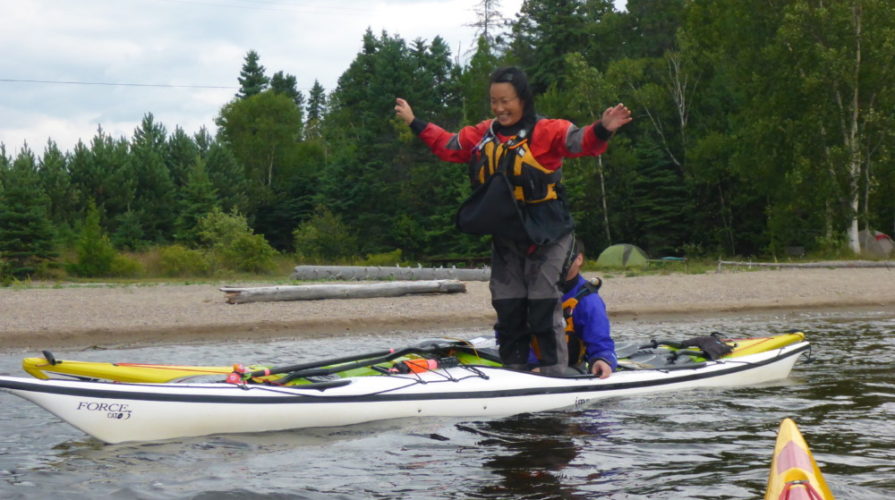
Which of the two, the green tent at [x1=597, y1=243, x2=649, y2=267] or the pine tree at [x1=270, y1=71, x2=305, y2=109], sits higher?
the pine tree at [x1=270, y1=71, x2=305, y2=109]

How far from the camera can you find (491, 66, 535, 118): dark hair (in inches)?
236

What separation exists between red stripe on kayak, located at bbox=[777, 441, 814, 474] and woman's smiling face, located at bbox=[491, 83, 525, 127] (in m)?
3.26

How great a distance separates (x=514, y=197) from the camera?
19.2 ft

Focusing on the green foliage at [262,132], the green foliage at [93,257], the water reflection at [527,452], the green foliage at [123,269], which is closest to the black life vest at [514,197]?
the water reflection at [527,452]

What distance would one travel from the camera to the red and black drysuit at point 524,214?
19.3ft

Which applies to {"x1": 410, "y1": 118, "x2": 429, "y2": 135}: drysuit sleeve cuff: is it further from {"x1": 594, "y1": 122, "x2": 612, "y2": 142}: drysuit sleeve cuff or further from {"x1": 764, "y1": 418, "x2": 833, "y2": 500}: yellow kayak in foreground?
{"x1": 764, "y1": 418, "x2": 833, "y2": 500}: yellow kayak in foreground

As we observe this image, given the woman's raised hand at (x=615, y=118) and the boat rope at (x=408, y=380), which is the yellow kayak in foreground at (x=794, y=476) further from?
the boat rope at (x=408, y=380)

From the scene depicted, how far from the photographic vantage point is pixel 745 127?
29766mm

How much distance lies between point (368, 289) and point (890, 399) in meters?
9.82

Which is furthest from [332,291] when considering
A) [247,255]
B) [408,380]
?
[247,255]

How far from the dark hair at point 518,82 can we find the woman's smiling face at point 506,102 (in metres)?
0.03

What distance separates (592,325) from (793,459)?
351 cm

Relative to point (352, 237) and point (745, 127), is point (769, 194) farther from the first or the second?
point (352, 237)

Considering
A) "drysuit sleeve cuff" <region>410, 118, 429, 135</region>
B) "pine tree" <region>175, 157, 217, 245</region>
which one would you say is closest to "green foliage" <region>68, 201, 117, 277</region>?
"pine tree" <region>175, 157, 217, 245</region>
